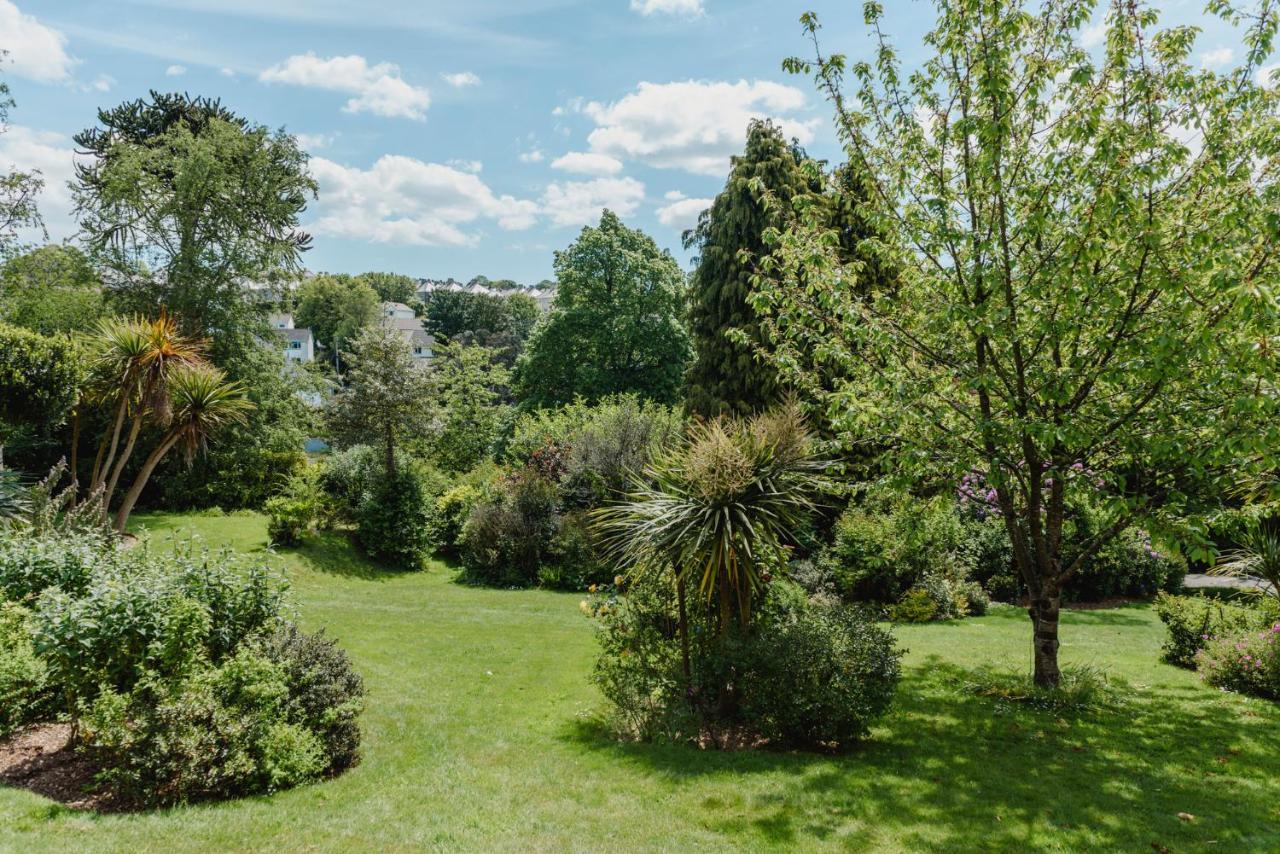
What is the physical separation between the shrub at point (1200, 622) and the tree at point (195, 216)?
2386 cm

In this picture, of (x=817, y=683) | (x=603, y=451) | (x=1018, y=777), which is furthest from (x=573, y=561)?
(x=1018, y=777)

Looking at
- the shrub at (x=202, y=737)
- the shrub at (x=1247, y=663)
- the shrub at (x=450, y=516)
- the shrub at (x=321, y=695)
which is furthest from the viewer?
the shrub at (x=450, y=516)

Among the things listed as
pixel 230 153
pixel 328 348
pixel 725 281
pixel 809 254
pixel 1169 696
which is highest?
pixel 328 348

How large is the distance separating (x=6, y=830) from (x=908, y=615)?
13.7 meters

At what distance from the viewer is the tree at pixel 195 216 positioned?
2091 centimetres

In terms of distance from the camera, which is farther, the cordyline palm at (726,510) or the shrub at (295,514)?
the shrub at (295,514)

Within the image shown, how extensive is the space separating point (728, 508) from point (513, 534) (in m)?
11.8

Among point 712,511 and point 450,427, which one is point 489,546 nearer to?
point 450,427

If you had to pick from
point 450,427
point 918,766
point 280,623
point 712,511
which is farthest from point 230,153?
point 918,766

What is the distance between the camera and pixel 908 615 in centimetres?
1430

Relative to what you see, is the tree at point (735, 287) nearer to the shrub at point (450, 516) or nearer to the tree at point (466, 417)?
the shrub at point (450, 516)

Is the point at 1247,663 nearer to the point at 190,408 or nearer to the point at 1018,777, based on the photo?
the point at 1018,777

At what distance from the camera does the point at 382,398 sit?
64.6 ft

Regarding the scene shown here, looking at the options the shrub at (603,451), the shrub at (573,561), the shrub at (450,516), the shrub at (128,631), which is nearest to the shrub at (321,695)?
the shrub at (128,631)
